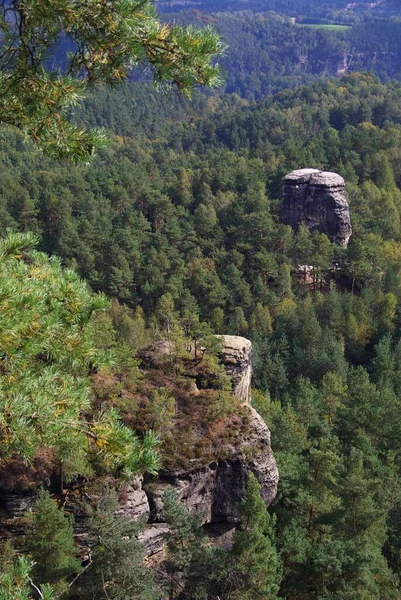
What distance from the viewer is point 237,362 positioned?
25.6 m

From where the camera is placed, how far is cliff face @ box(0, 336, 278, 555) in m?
16.8

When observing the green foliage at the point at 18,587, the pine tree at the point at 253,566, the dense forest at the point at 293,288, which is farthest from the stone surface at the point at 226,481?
the green foliage at the point at 18,587

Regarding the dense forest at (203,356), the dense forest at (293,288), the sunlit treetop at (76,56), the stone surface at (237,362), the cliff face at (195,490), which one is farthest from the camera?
the stone surface at (237,362)

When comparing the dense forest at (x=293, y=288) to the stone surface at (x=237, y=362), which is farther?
the stone surface at (x=237, y=362)

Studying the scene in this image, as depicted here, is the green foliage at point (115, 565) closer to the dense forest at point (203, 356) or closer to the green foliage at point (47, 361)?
the dense forest at point (203, 356)

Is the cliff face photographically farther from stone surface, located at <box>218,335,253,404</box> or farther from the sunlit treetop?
the sunlit treetop

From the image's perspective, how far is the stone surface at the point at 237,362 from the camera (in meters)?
25.3

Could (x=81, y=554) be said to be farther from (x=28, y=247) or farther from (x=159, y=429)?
(x=28, y=247)

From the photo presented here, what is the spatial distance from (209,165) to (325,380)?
45.3 metres

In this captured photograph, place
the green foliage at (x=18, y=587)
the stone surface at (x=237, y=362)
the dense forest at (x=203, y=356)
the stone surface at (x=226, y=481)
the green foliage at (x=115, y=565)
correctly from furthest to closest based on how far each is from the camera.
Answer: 1. the stone surface at (x=237, y=362)
2. the stone surface at (x=226, y=481)
3. the green foliage at (x=115, y=565)
4. the dense forest at (x=203, y=356)
5. the green foliage at (x=18, y=587)

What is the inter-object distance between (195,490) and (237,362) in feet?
25.2

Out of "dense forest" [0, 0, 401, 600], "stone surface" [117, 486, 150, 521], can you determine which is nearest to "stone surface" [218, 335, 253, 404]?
"dense forest" [0, 0, 401, 600]

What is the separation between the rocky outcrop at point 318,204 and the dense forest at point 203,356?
202cm

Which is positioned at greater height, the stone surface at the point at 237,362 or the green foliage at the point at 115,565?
the green foliage at the point at 115,565
